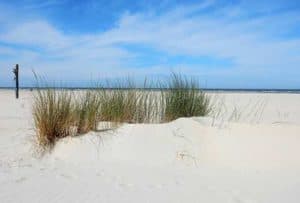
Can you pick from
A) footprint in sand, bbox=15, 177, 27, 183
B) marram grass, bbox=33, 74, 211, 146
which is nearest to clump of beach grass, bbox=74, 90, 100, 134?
marram grass, bbox=33, 74, 211, 146

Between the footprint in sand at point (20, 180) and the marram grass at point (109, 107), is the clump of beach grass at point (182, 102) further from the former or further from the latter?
the footprint in sand at point (20, 180)

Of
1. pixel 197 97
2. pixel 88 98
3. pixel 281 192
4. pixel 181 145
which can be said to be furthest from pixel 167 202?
pixel 197 97

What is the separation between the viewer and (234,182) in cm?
450

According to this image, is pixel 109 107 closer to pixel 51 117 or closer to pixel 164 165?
pixel 51 117

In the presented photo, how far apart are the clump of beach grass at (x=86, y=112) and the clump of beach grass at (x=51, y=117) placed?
113 mm

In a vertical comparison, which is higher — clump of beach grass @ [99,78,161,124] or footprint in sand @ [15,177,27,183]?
clump of beach grass @ [99,78,161,124]

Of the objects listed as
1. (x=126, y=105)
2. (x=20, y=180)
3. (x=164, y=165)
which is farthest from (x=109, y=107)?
(x=20, y=180)

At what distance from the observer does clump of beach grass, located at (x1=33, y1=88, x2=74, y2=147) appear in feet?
19.2

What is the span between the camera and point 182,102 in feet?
22.8

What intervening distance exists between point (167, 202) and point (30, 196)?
A: 1.25m

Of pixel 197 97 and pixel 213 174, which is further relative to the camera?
pixel 197 97

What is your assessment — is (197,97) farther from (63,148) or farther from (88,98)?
(63,148)

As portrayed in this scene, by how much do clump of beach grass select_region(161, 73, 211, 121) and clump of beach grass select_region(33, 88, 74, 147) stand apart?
62.9 inches

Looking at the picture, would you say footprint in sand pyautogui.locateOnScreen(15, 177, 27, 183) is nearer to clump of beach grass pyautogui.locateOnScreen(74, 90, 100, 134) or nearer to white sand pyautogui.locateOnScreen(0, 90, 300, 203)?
white sand pyautogui.locateOnScreen(0, 90, 300, 203)
